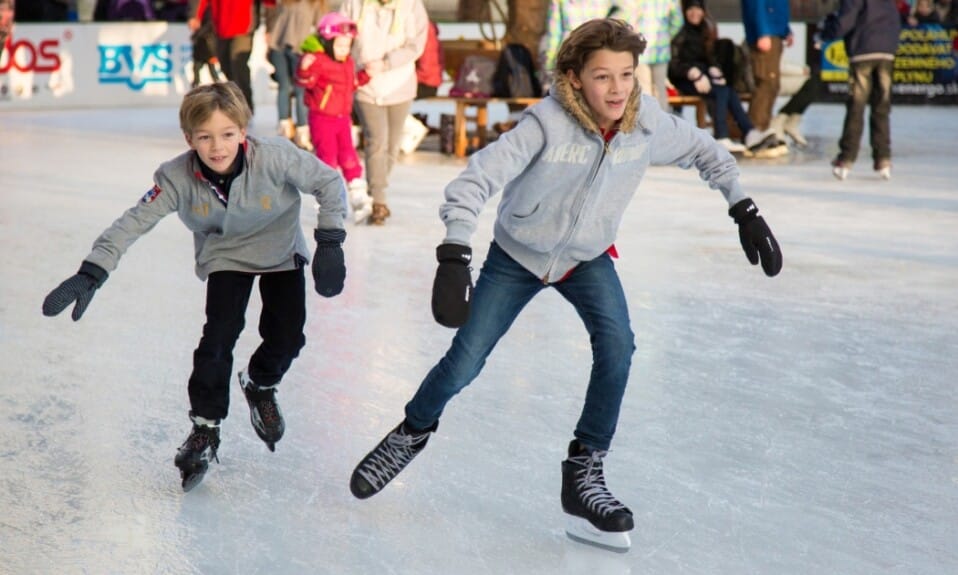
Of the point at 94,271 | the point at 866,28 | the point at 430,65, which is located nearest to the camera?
the point at 94,271

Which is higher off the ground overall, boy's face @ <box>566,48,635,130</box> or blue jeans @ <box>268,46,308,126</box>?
boy's face @ <box>566,48,635,130</box>

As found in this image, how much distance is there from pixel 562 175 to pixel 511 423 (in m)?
1.01

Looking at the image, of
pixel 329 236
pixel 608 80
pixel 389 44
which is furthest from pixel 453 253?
pixel 389 44

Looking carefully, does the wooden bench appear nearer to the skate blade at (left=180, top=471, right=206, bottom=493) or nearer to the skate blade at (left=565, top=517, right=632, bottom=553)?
the skate blade at (left=180, top=471, right=206, bottom=493)

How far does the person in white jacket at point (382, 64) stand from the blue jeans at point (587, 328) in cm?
395

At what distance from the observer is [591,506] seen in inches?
105

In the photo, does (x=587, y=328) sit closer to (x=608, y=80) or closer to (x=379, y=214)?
(x=608, y=80)

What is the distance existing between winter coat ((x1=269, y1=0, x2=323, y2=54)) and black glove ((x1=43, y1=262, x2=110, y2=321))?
27.3 ft

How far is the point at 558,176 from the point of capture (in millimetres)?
2639

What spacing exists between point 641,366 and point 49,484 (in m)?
1.79

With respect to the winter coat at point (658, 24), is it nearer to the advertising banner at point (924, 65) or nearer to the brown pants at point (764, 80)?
the brown pants at point (764, 80)

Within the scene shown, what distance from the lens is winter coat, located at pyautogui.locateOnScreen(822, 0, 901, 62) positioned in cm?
827

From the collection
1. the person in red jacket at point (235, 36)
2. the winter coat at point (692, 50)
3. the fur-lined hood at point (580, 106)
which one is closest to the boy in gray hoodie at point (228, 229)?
the fur-lined hood at point (580, 106)

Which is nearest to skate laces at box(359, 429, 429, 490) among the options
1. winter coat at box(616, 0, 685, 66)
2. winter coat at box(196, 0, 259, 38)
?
winter coat at box(616, 0, 685, 66)
